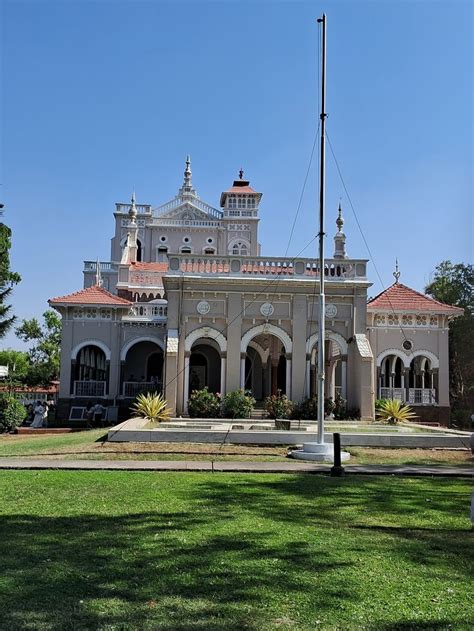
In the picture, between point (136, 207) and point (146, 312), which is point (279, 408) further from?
point (136, 207)

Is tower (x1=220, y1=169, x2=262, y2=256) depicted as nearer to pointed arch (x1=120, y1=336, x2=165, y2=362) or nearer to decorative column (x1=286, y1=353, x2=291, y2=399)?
pointed arch (x1=120, y1=336, x2=165, y2=362)

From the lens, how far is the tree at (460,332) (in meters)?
40.0

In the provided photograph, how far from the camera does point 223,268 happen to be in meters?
26.4

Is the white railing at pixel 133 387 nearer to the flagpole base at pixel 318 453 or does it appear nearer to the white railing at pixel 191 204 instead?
the flagpole base at pixel 318 453

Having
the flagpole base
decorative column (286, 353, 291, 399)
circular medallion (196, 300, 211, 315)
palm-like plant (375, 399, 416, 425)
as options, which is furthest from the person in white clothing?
the flagpole base

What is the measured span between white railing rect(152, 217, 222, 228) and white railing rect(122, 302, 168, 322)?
16.3m

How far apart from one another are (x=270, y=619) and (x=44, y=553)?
254 centimetres

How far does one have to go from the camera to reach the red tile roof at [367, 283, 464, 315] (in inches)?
1190

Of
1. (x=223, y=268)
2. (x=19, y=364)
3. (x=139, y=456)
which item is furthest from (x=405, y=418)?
(x=19, y=364)

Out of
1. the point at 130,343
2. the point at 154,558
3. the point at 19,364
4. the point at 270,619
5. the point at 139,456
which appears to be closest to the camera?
the point at 270,619

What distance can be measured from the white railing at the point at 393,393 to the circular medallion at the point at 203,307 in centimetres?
988

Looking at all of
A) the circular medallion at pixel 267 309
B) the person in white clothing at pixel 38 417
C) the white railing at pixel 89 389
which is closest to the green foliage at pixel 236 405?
the circular medallion at pixel 267 309

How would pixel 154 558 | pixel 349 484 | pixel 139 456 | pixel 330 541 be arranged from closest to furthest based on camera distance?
1. pixel 154 558
2. pixel 330 541
3. pixel 349 484
4. pixel 139 456

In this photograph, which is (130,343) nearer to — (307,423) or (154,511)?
(307,423)
